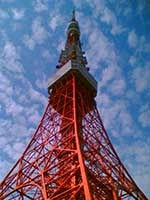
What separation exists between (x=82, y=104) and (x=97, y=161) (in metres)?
4.13

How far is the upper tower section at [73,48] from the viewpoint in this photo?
60.4 ft

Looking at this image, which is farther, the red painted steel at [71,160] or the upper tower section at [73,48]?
the upper tower section at [73,48]

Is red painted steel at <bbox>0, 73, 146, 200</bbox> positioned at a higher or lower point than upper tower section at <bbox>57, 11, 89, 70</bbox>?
lower

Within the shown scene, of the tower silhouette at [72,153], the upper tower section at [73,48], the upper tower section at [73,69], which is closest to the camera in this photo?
the tower silhouette at [72,153]

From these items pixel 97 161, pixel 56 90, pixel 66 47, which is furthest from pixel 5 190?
pixel 66 47

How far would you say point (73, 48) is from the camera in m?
19.1

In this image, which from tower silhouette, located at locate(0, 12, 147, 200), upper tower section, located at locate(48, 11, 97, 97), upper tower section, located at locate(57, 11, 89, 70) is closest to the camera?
tower silhouette, located at locate(0, 12, 147, 200)

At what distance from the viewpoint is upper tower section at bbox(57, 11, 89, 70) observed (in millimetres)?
18422

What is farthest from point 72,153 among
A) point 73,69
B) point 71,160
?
point 73,69

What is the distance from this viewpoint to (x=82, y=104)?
52.6 feet

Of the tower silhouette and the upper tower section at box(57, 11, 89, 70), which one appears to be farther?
the upper tower section at box(57, 11, 89, 70)

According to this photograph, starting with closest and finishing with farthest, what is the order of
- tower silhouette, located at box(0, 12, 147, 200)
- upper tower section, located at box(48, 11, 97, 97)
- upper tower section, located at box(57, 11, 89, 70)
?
tower silhouette, located at box(0, 12, 147, 200)
upper tower section, located at box(48, 11, 97, 97)
upper tower section, located at box(57, 11, 89, 70)

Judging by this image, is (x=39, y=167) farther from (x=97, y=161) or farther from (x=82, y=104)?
(x=82, y=104)

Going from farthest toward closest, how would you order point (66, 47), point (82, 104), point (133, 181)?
point (66, 47) < point (82, 104) < point (133, 181)
